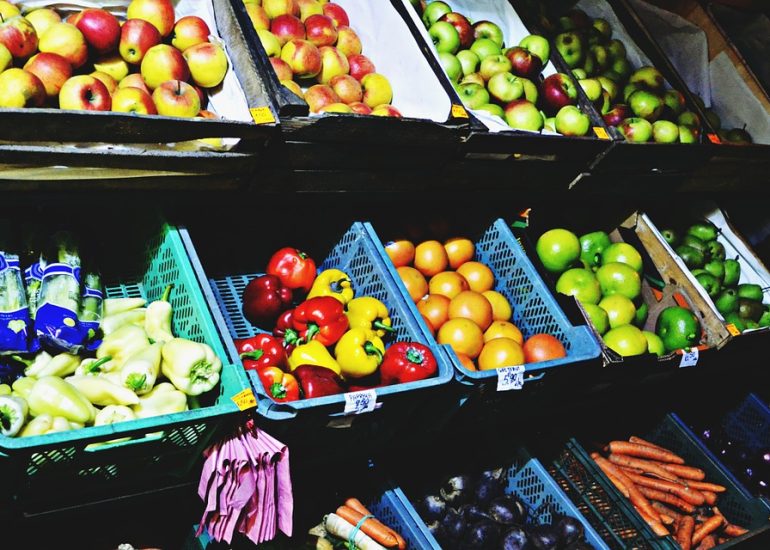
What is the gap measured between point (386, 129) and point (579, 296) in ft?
4.23

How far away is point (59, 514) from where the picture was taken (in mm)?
1779

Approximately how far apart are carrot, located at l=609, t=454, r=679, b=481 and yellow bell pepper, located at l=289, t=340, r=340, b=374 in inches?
68.6

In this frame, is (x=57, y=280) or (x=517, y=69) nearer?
(x=57, y=280)

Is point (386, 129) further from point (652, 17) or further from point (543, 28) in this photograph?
point (652, 17)

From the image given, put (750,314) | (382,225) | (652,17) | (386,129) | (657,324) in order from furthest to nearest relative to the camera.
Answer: (652,17)
(750,314)
(657,324)
(382,225)
(386,129)

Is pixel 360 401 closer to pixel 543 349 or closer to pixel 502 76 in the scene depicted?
pixel 543 349

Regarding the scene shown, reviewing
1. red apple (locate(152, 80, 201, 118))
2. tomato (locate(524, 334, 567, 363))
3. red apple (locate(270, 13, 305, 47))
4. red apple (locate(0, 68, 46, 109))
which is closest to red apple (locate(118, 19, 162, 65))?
red apple (locate(152, 80, 201, 118))

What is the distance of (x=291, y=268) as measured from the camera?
2.51 meters

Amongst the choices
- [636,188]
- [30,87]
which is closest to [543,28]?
[636,188]

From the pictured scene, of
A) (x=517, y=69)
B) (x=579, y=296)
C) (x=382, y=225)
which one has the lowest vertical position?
(x=579, y=296)

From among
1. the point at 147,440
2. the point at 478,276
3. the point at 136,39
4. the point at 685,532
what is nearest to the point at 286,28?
the point at 136,39

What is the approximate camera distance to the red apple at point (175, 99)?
200 cm

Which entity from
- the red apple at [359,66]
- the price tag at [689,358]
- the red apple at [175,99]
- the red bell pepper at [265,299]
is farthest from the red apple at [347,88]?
the price tag at [689,358]

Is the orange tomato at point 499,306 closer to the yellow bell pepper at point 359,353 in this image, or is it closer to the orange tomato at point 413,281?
the orange tomato at point 413,281
